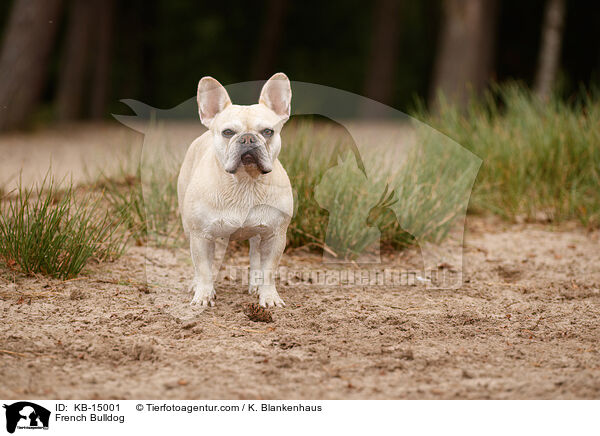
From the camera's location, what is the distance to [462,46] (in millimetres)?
10656

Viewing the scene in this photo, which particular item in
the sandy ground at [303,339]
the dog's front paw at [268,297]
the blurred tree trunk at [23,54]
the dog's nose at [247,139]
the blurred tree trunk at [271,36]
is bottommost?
the sandy ground at [303,339]

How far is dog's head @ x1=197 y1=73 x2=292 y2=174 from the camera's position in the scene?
3.42 meters

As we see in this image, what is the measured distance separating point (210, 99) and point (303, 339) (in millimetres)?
1337

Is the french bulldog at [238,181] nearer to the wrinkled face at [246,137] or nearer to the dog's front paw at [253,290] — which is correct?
the wrinkled face at [246,137]

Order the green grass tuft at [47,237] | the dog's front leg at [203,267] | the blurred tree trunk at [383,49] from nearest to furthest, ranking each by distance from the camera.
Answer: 1. the dog's front leg at [203,267]
2. the green grass tuft at [47,237]
3. the blurred tree trunk at [383,49]

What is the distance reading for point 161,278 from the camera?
450 centimetres

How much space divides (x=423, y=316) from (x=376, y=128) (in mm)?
7717

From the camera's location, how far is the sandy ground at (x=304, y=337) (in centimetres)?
303

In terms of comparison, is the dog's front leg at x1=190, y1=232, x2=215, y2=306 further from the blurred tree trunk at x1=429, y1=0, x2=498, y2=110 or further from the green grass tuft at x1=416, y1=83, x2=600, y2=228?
the blurred tree trunk at x1=429, y1=0, x2=498, y2=110

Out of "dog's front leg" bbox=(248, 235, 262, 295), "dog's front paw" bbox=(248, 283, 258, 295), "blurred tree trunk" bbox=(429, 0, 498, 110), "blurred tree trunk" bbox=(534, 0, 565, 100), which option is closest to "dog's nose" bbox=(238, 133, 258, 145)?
"dog's front leg" bbox=(248, 235, 262, 295)

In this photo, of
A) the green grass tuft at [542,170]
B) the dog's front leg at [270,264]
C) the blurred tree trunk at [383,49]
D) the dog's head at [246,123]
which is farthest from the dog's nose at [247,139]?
the blurred tree trunk at [383,49]
